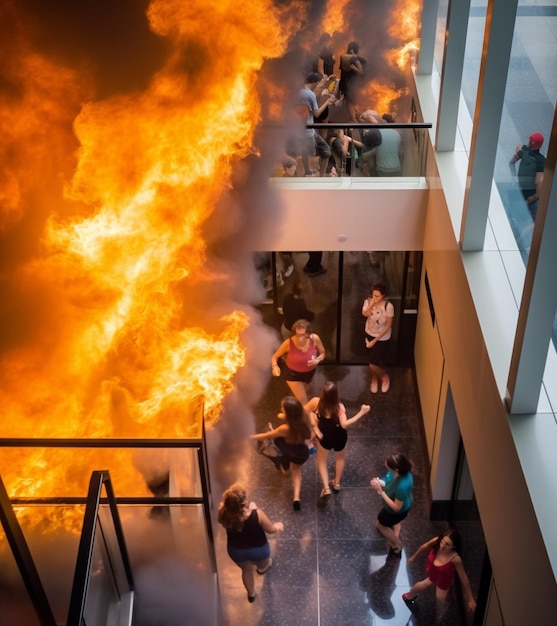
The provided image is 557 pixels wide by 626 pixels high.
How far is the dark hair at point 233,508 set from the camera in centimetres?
594

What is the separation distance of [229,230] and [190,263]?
0.63 meters

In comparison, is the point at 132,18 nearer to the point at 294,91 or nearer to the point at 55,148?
the point at 55,148

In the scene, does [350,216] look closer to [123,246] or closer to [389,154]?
[389,154]

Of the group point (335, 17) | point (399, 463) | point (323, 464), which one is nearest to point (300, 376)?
point (323, 464)

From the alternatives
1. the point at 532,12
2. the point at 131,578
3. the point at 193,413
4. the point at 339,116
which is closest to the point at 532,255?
the point at 532,12

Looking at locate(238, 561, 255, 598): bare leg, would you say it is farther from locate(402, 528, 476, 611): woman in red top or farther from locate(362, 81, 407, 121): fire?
locate(362, 81, 407, 121): fire

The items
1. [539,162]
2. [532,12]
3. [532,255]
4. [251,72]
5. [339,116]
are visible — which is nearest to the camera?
[532,255]

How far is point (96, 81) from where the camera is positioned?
21.5 ft

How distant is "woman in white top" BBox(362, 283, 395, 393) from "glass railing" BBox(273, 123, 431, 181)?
50.8 inches

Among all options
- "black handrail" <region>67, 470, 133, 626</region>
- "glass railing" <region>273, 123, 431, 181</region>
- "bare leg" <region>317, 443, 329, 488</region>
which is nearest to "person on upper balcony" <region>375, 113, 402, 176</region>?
"glass railing" <region>273, 123, 431, 181</region>

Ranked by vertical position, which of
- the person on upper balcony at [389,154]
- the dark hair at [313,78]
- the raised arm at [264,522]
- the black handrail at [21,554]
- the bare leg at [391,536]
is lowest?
the bare leg at [391,536]

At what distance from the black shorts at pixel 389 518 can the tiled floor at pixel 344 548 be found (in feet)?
1.41

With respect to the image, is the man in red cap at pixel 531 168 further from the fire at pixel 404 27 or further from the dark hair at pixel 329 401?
the fire at pixel 404 27

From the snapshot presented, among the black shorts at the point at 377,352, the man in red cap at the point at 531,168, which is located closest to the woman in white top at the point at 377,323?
the black shorts at the point at 377,352
